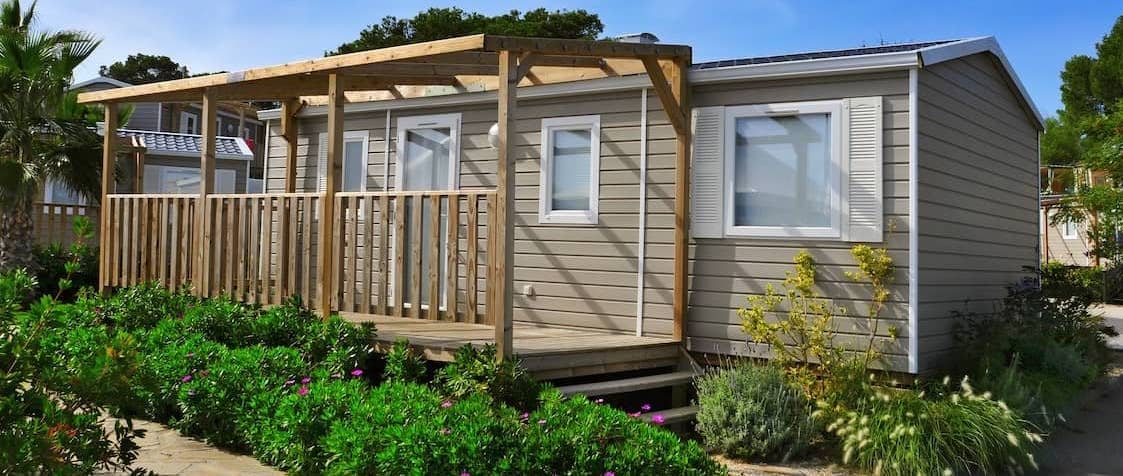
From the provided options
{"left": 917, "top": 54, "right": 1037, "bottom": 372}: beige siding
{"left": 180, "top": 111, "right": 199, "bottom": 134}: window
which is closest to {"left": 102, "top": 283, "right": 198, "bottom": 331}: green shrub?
{"left": 917, "top": 54, "right": 1037, "bottom": 372}: beige siding

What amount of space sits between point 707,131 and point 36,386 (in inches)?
195

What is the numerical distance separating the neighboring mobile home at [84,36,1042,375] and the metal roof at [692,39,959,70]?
0.09ft

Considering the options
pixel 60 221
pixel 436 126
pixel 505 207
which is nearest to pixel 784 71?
pixel 505 207

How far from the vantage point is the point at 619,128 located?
721 cm

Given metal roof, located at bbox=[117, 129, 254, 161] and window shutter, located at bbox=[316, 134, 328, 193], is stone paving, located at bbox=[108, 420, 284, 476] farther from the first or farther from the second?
metal roof, located at bbox=[117, 129, 254, 161]

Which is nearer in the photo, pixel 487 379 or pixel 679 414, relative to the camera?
pixel 487 379

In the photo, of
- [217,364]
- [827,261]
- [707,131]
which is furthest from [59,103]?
[827,261]

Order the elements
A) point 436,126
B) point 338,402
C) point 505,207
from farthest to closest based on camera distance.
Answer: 1. point 436,126
2. point 505,207
3. point 338,402

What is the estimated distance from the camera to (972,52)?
700 cm

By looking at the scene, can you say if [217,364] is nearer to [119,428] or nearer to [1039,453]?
[119,428]

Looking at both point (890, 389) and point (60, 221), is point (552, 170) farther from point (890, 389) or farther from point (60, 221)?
point (60, 221)

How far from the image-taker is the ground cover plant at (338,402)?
153 inches

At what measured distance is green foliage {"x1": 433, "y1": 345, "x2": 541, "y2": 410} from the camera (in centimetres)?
509

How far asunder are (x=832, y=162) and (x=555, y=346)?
245cm
